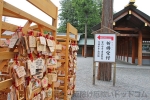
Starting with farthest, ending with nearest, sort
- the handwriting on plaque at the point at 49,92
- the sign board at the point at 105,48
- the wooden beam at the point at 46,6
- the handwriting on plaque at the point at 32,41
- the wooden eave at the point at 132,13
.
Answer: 1. the wooden eave at the point at 132,13
2. the sign board at the point at 105,48
3. the handwriting on plaque at the point at 49,92
4. the wooden beam at the point at 46,6
5. the handwriting on plaque at the point at 32,41

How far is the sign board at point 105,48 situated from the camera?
5.61m

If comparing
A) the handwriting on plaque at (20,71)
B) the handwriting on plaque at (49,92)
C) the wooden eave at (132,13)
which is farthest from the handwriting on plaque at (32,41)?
the wooden eave at (132,13)

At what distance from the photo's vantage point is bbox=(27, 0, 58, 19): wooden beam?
159 cm

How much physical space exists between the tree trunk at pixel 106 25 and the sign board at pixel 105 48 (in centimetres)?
62

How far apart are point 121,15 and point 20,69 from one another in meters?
9.98

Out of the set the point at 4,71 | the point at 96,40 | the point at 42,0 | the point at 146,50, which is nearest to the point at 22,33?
the point at 42,0

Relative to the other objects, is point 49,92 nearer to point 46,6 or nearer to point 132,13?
point 46,6

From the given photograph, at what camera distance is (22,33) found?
4.42 ft

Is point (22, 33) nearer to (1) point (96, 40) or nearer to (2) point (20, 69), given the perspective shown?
(2) point (20, 69)

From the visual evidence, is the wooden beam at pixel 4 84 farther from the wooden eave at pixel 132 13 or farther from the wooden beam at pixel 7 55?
the wooden eave at pixel 132 13

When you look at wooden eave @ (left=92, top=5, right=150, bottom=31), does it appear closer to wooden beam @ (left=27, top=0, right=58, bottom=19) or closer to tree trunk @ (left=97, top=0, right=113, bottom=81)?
tree trunk @ (left=97, top=0, right=113, bottom=81)

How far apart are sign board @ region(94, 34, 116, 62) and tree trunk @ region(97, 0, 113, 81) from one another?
620 millimetres

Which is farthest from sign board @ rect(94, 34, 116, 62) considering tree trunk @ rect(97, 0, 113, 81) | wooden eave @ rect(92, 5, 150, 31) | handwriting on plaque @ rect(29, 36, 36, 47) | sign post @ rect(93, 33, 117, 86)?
wooden eave @ rect(92, 5, 150, 31)

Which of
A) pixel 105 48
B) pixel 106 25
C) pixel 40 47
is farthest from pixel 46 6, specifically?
pixel 106 25
